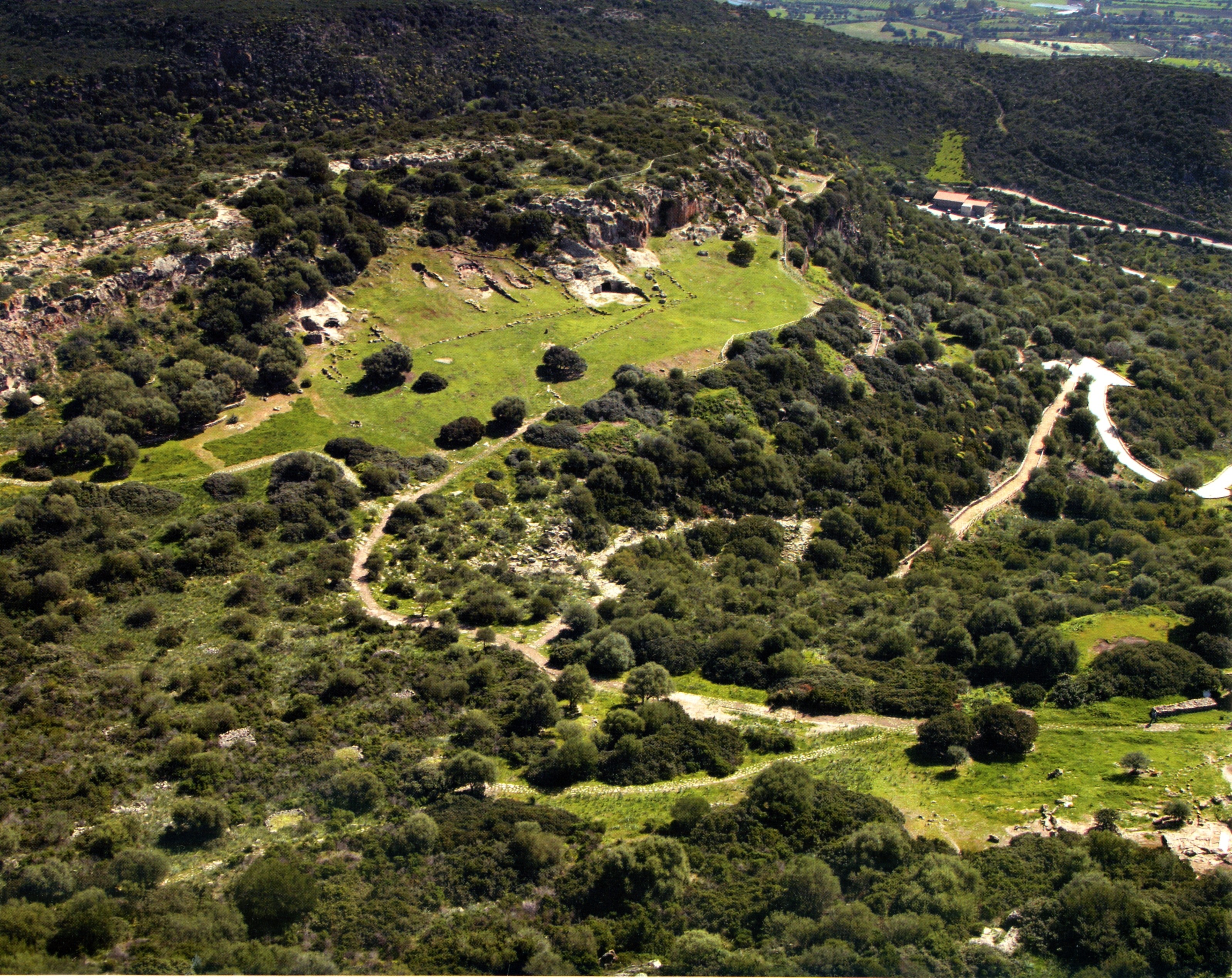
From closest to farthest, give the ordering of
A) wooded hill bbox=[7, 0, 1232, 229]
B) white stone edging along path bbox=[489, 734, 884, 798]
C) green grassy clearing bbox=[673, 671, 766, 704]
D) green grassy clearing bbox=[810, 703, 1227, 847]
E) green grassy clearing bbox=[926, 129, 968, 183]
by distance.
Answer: green grassy clearing bbox=[810, 703, 1227, 847] → white stone edging along path bbox=[489, 734, 884, 798] → green grassy clearing bbox=[673, 671, 766, 704] → wooded hill bbox=[7, 0, 1232, 229] → green grassy clearing bbox=[926, 129, 968, 183]

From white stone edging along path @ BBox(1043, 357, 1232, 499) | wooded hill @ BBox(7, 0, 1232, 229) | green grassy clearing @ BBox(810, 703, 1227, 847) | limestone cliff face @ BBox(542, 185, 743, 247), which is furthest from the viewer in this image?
wooded hill @ BBox(7, 0, 1232, 229)

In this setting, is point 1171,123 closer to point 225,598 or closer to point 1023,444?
point 1023,444

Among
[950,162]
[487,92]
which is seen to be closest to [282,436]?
[487,92]

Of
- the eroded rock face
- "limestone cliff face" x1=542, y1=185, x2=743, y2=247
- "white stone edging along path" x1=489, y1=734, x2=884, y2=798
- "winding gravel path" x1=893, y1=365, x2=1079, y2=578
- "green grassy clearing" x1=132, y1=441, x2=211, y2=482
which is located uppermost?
"limestone cliff face" x1=542, y1=185, x2=743, y2=247

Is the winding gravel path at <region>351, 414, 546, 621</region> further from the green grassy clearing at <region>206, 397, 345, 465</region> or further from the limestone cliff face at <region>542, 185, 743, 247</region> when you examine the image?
the limestone cliff face at <region>542, 185, 743, 247</region>

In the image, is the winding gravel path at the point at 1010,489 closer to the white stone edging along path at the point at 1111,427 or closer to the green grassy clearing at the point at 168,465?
the white stone edging along path at the point at 1111,427

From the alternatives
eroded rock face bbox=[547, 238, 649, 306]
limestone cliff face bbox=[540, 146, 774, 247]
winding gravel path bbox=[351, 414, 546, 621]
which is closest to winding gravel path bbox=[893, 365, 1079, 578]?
winding gravel path bbox=[351, 414, 546, 621]

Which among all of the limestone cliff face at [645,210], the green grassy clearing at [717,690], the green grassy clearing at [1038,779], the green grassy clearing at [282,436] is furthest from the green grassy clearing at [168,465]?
the limestone cliff face at [645,210]
